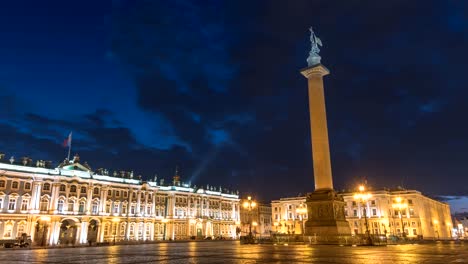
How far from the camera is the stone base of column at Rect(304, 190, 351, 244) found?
30.7 m

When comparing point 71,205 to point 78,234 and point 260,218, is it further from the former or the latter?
point 260,218

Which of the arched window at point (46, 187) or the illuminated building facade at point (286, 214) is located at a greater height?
the arched window at point (46, 187)

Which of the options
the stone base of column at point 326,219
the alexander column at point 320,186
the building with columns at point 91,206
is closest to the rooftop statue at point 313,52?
the alexander column at point 320,186

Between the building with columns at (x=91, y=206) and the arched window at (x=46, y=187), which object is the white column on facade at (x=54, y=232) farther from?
the arched window at (x=46, y=187)

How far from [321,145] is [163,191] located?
6192cm

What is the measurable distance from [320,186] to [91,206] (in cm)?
5343

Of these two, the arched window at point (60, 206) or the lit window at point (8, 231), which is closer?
the lit window at point (8, 231)

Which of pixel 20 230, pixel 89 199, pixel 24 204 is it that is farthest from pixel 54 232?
pixel 89 199

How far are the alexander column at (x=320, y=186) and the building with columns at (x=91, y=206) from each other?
36506 mm

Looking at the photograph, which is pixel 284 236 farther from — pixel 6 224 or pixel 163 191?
pixel 163 191

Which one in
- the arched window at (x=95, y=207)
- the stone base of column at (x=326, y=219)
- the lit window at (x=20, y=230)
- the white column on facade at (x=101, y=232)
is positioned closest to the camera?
the stone base of column at (x=326, y=219)

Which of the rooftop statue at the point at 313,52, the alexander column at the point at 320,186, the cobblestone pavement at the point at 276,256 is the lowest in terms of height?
the cobblestone pavement at the point at 276,256

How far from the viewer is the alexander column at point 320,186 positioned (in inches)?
1238

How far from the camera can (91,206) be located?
234 feet
